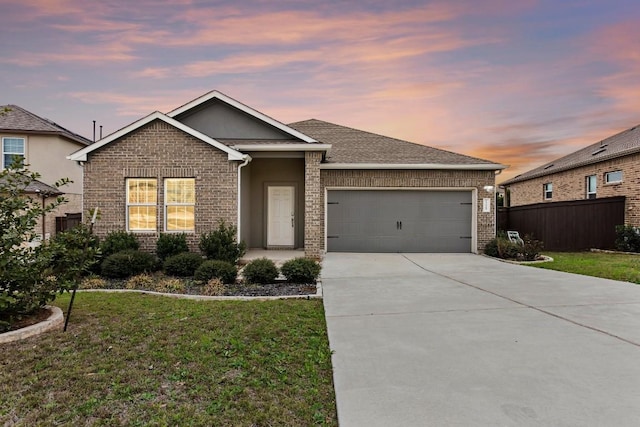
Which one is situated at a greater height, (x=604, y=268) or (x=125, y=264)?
(x=125, y=264)

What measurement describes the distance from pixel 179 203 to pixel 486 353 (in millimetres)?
9220

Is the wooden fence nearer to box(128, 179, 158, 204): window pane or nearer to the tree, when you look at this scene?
box(128, 179, 158, 204): window pane

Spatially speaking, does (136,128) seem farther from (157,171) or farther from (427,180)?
(427,180)

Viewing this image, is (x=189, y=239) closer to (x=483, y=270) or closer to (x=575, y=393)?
(x=483, y=270)

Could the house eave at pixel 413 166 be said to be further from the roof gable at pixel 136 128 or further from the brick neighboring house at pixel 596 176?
the brick neighboring house at pixel 596 176

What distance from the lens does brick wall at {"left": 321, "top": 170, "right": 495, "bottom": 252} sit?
1353cm

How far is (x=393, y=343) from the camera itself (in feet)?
14.2

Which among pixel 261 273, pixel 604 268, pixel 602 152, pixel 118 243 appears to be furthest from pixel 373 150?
pixel 602 152

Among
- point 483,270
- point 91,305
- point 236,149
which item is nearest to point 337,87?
point 236,149

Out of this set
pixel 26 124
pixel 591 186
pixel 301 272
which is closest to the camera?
pixel 301 272

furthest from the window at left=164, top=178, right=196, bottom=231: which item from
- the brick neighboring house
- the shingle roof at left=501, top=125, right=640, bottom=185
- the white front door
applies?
the shingle roof at left=501, top=125, right=640, bottom=185

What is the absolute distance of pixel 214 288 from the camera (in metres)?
7.40

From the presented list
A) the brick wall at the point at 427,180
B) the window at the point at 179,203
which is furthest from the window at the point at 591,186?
the window at the point at 179,203

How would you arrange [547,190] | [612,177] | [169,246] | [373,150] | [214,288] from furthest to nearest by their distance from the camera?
1. [547,190]
2. [612,177]
3. [373,150]
4. [169,246]
5. [214,288]
